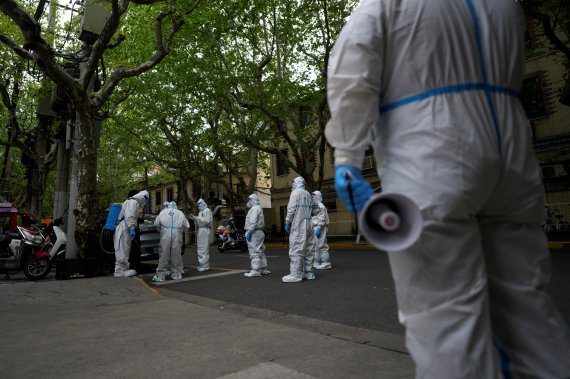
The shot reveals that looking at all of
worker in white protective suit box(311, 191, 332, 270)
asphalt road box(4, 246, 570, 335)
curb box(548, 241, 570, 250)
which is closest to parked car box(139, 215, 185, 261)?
asphalt road box(4, 246, 570, 335)

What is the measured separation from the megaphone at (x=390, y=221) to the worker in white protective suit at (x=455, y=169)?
8 centimetres

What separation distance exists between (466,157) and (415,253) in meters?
0.39

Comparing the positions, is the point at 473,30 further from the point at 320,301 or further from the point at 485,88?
the point at 320,301

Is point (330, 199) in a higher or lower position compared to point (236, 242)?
higher

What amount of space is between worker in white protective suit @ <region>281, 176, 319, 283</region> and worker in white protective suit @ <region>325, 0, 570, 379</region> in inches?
238

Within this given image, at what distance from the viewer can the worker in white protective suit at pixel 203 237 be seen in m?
10.5

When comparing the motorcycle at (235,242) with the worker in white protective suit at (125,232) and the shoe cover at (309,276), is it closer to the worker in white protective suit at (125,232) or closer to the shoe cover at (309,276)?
the worker in white protective suit at (125,232)

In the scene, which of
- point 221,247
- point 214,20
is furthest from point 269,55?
point 221,247

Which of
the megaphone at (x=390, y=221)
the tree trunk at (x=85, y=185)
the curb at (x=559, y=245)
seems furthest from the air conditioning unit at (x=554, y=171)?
the megaphone at (x=390, y=221)

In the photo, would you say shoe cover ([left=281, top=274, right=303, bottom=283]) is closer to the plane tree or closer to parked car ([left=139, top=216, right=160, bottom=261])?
the plane tree

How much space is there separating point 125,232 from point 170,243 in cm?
115

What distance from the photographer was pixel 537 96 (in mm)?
15773

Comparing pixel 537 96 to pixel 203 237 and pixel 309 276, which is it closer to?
pixel 309 276

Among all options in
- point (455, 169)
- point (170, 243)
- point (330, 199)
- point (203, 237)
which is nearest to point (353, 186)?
point (455, 169)
